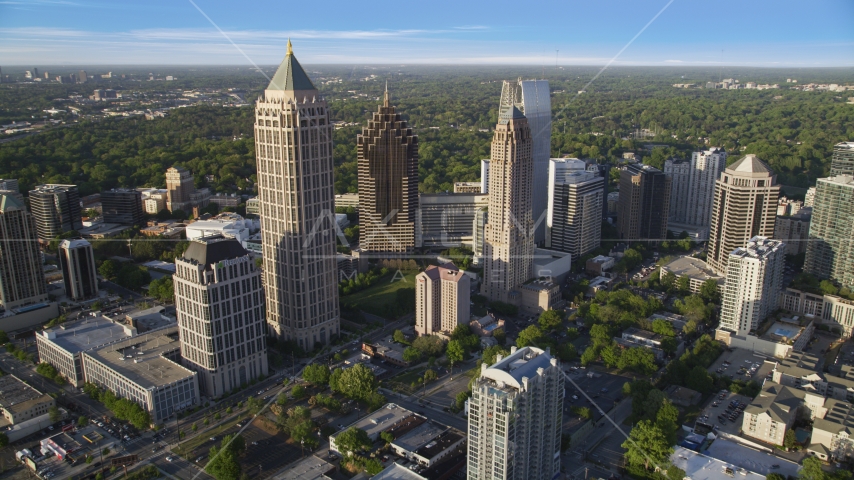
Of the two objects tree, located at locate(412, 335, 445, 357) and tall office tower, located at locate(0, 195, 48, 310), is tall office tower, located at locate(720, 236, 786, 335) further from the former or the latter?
tall office tower, located at locate(0, 195, 48, 310)

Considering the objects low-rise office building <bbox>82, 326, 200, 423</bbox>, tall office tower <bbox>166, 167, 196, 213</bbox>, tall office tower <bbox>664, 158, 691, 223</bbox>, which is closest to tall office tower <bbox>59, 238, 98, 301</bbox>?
low-rise office building <bbox>82, 326, 200, 423</bbox>

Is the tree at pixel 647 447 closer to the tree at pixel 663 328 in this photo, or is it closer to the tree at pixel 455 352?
the tree at pixel 455 352

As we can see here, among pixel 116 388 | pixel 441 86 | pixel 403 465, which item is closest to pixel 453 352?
pixel 403 465

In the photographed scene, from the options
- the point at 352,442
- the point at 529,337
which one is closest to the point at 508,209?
the point at 529,337

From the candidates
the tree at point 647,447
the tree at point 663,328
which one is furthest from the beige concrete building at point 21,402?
the tree at point 663,328

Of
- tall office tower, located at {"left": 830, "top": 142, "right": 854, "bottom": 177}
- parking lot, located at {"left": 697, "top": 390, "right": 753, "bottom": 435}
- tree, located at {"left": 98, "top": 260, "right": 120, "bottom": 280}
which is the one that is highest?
tall office tower, located at {"left": 830, "top": 142, "right": 854, "bottom": 177}

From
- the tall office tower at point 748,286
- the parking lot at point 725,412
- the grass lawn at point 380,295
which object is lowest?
the parking lot at point 725,412

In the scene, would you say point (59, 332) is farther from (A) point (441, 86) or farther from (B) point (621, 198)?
(A) point (441, 86)
